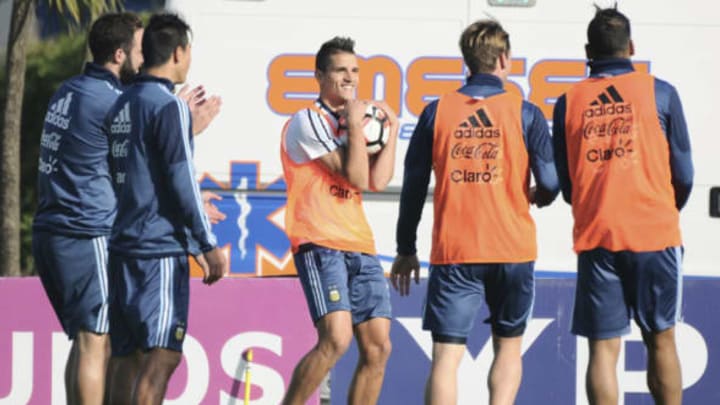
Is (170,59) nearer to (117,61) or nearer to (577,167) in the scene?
(117,61)

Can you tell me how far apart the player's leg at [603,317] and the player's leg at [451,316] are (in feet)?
1.63

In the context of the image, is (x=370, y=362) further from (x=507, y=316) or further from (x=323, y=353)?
(x=507, y=316)

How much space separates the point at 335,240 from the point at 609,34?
163cm

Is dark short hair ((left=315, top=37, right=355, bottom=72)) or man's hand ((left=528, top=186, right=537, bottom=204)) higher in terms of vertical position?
dark short hair ((left=315, top=37, right=355, bottom=72))

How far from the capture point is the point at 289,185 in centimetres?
762

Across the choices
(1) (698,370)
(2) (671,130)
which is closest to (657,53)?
(1) (698,370)

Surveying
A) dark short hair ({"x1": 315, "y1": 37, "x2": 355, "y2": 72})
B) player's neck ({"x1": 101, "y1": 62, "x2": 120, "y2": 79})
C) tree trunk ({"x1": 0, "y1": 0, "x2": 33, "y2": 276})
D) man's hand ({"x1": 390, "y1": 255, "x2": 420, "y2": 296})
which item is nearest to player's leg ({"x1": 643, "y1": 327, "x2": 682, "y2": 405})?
man's hand ({"x1": 390, "y1": 255, "x2": 420, "y2": 296})

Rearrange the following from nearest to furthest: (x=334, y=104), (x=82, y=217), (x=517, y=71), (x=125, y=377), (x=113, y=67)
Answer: (x=125, y=377), (x=82, y=217), (x=113, y=67), (x=334, y=104), (x=517, y=71)

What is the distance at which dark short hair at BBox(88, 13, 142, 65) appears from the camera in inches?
284

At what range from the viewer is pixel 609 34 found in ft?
23.0

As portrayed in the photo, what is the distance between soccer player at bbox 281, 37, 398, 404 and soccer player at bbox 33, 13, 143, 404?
0.92 m

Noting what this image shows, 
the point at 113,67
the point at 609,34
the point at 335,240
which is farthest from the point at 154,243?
the point at 609,34

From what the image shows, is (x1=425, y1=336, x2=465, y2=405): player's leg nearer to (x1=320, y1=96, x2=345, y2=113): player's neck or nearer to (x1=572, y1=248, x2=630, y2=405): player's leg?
(x1=572, y1=248, x2=630, y2=405): player's leg

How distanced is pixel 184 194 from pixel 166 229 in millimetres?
191
